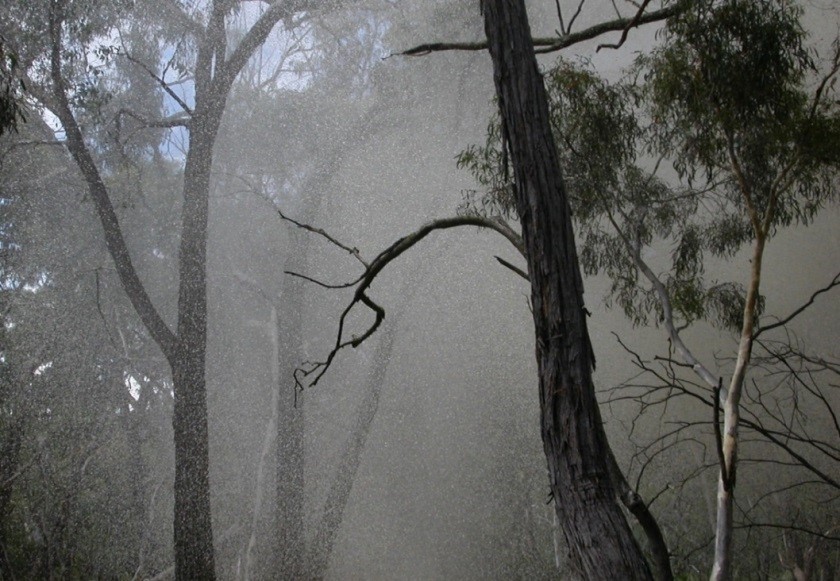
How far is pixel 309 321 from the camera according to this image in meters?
8.09

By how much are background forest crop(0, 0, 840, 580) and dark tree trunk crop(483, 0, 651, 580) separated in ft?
11.2

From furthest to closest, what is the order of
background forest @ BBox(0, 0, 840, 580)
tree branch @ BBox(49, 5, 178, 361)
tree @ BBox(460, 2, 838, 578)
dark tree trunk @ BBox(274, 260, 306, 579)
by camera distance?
1. dark tree trunk @ BBox(274, 260, 306, 579)
2. background forest @ BBox(0, 0, 840, 580)
3. tree branch @ BBox(49, 5, 178, 361)
4. tree @ BBox(460, 2, 838, 578)

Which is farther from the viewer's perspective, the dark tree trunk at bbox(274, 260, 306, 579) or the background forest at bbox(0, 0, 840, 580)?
the dark tree trunk at bbox(274, 260, 306, 579)

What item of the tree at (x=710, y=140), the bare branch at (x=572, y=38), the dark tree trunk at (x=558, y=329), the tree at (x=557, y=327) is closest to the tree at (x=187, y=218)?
the tree at (x=710, y=140)

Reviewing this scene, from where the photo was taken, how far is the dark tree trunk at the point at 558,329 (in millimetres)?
2174

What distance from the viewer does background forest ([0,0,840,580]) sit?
6.25m

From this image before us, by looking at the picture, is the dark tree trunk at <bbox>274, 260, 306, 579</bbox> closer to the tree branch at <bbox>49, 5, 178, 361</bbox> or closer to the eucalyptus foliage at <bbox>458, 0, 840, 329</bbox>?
the tree branch at <bbox>49, 5, 178, 361</bbox>

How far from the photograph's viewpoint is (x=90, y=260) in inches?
327

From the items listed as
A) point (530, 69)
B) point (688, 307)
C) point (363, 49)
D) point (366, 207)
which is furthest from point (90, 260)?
point (530, 69)

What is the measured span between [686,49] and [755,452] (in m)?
5.45

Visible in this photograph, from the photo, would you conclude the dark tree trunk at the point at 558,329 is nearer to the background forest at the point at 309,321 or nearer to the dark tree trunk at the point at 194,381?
the background forest at the point at 309,321

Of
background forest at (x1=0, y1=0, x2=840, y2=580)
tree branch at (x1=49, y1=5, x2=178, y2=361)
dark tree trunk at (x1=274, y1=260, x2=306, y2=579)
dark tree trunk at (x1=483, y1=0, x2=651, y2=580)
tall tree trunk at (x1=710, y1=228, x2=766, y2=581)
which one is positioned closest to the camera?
dark tree trunk at (x1=483, y1=0, x2=651, y2=580)

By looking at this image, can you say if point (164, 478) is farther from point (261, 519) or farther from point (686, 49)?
point (686, 49)

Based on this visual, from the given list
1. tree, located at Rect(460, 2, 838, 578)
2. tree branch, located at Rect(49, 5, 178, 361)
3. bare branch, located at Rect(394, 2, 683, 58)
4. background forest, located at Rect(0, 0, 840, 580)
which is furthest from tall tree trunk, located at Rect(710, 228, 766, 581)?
tree branch, located at Rect(49, 5, 178, 361)
